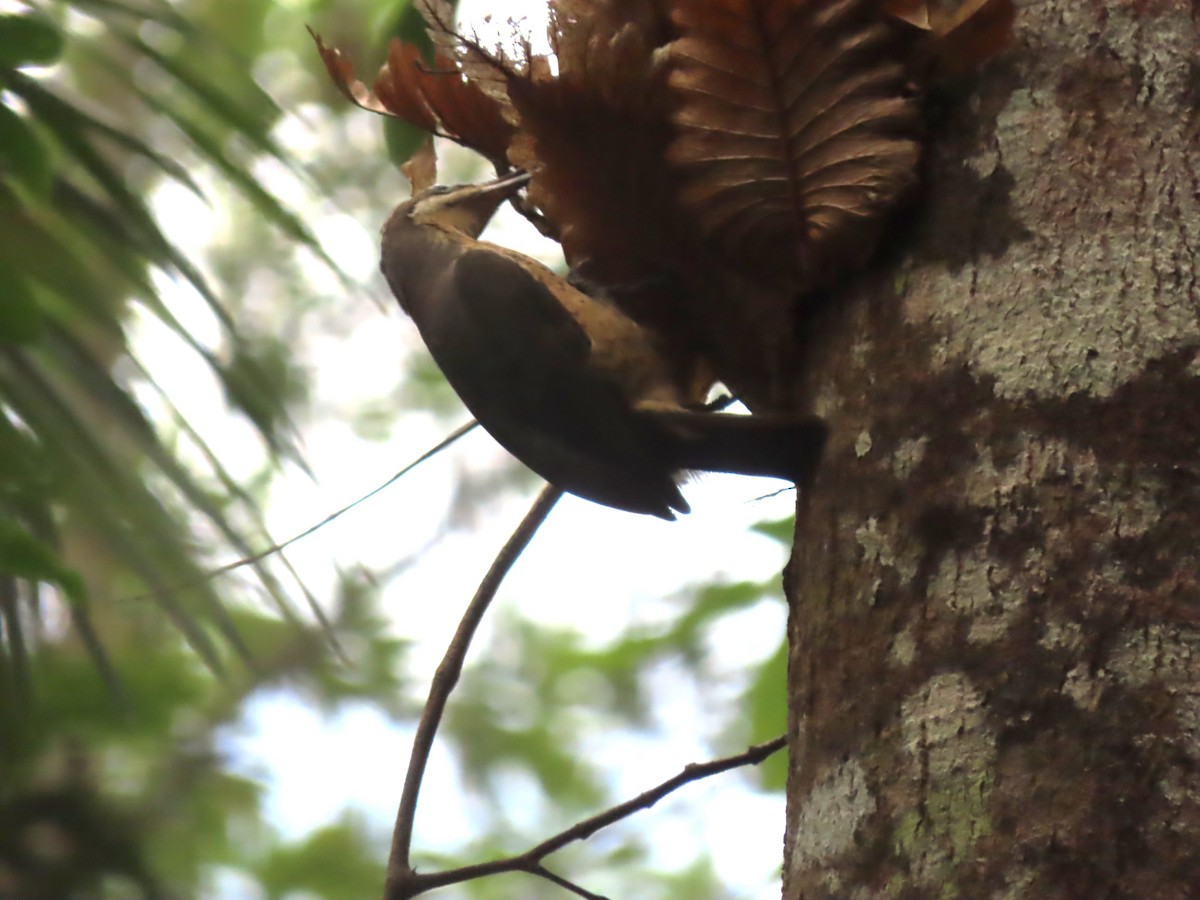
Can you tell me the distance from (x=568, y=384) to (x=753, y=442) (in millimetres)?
514

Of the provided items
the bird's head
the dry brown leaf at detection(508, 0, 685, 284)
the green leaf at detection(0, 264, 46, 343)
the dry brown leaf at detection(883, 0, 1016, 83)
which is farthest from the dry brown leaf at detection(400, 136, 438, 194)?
the dry brown leaf at detection(883, 0, 1016, 83)

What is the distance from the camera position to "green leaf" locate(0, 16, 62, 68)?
66.7 inches

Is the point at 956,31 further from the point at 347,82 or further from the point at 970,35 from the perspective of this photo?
the point at 347,82

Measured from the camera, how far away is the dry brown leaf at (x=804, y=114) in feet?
4.45

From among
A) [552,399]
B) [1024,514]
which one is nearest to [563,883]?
[552,399]

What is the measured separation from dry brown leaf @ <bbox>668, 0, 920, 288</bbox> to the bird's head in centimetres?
96

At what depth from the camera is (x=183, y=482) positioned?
204cm

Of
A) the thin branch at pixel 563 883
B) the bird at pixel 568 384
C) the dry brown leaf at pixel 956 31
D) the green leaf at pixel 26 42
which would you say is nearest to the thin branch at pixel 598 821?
the thin branch at pixel 563 883

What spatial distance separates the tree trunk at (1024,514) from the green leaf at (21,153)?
1.01m

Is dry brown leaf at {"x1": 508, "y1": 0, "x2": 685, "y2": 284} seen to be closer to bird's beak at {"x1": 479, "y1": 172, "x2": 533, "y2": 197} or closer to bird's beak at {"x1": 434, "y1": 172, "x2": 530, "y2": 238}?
bird's beak at {"x1": 479, "y1": 172, "x2": 533, "y2": 197}

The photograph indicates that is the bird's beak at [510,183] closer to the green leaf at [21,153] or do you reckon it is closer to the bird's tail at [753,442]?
the bird's tail at [753,442]

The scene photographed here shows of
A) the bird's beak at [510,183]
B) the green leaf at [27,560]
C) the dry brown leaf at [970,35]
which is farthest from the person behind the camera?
the bird's beak at [510,183]

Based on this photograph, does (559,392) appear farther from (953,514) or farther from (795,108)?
(953,514)

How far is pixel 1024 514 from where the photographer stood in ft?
3.81
